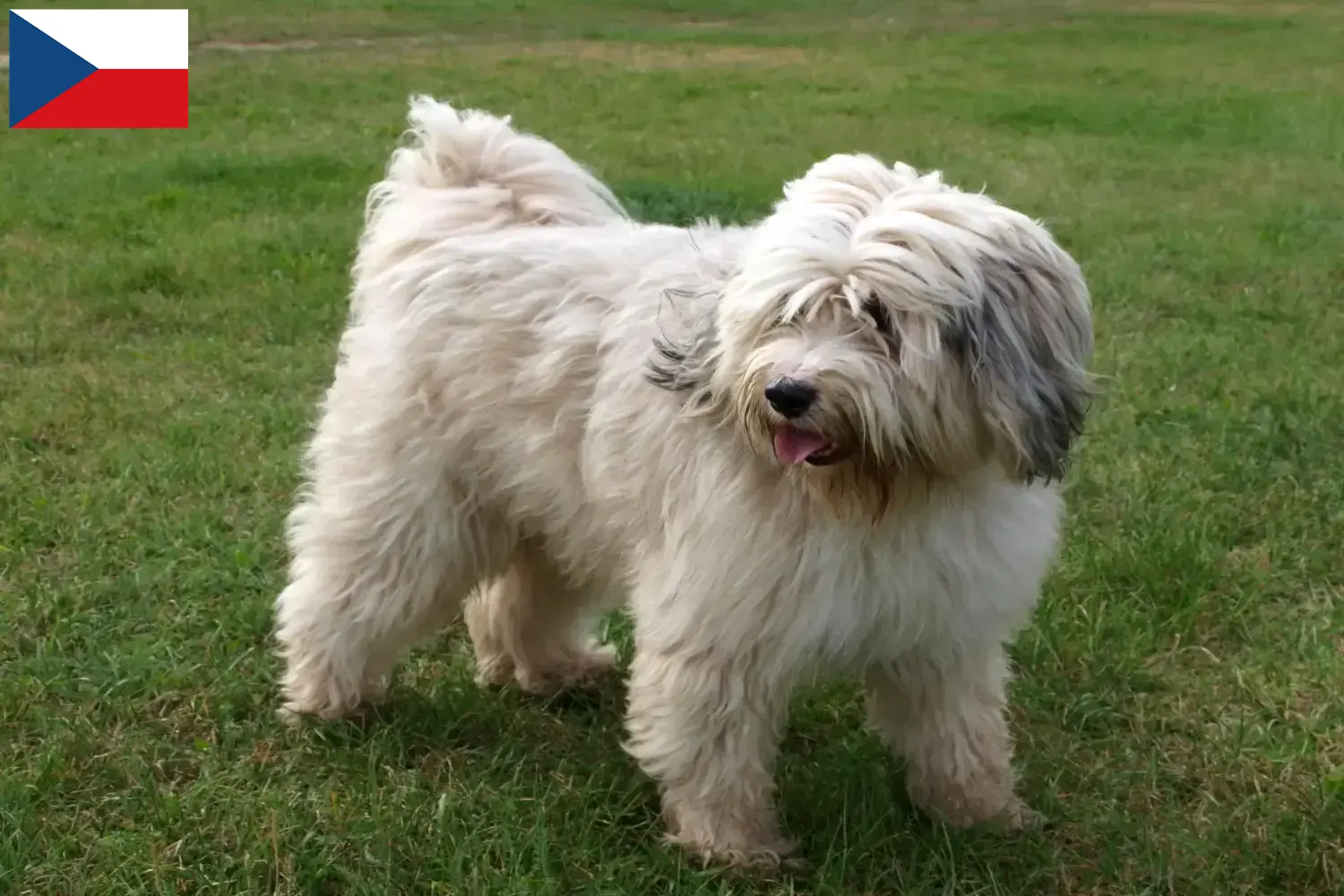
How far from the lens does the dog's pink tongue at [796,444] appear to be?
8.00ft

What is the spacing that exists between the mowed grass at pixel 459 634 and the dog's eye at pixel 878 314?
1291 mm

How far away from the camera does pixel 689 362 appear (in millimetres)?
2674

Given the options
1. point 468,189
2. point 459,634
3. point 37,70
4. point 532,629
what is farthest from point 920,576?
point 37,70

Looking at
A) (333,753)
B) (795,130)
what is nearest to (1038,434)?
(333,753)

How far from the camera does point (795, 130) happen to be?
455 inches

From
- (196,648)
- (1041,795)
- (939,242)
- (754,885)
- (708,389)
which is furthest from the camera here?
(196,648)

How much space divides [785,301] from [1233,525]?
8.54 feet

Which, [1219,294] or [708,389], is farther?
[1219,294]

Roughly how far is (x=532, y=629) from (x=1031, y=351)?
5.91 feet

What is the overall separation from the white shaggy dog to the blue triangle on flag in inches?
364

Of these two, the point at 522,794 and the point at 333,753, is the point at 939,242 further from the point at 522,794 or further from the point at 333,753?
the point at 333,753

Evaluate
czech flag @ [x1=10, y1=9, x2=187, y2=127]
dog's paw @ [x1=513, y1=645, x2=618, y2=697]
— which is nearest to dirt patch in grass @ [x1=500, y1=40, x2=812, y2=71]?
czech flag @ [x1=10, y1=9, x2=187, y2=127]

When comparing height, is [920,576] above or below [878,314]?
below

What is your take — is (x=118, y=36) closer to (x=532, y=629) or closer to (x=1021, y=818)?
(x=532, y=629)
